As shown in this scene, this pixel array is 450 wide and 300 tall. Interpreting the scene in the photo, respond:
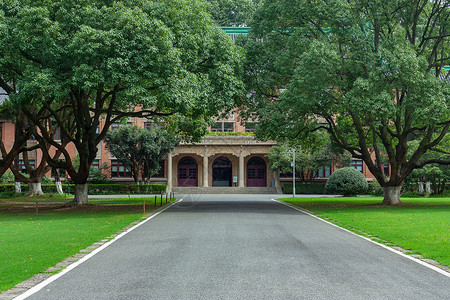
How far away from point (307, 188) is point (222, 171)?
1281 centimetres

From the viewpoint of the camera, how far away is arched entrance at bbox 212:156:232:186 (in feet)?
201

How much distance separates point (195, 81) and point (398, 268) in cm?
1504

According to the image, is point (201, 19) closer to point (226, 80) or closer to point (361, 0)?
point (226, 80)

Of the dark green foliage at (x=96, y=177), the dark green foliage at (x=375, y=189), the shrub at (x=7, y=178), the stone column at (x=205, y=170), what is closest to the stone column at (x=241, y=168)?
the stone column at (x=205, y=170)

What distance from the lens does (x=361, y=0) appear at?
24.1 m

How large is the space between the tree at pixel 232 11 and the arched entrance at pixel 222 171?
2300 cm

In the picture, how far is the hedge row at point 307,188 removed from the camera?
53.0 meters

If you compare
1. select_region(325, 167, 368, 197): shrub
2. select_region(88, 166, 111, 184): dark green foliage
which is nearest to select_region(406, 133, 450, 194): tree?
select_region(325, 167, 368, 197): shrub

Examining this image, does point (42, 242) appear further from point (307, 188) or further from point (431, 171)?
point (307, 188)

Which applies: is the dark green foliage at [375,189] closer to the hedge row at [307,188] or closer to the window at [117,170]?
the hedge row at [307,188]

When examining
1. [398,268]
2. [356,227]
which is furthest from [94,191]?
[398,268]

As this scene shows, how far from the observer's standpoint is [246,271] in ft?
25.5

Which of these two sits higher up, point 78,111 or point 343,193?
point 78,111

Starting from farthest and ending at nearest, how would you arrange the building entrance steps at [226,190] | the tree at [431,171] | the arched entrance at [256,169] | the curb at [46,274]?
1. the arched entrance at [256,169]
2. the building entrance steps at [226,190]
3. the tree at [431,171]
4. the curb at [46,274]
